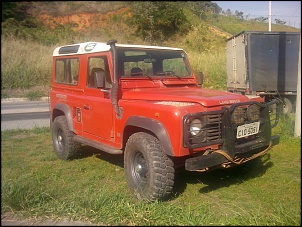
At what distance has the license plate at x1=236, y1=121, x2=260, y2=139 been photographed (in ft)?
12.2

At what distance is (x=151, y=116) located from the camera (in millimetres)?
3746

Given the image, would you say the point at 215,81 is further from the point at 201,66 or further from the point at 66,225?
the point at 66,225

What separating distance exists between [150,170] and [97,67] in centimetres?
194

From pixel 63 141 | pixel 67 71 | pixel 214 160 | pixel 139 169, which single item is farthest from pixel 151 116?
pixel 67 71

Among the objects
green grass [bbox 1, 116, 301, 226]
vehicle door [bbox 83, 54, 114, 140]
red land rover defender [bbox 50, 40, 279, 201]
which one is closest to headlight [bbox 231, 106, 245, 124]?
Answer: red land rover defender [bbox 50, 40, 279, 201]

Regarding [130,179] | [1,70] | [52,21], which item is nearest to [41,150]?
[130,179]

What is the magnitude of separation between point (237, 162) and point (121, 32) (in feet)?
7.10

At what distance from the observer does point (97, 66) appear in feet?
16.0

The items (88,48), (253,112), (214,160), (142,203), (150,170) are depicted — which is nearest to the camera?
(142,203)

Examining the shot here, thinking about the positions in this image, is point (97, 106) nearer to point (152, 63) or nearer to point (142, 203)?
point (152, 63)

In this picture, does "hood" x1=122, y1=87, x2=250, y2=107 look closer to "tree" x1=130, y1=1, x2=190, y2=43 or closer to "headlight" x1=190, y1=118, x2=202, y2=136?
"headlight" x1=190, y1=118, x2=202, y2=136

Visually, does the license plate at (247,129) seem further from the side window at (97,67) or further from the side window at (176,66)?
the side window at (97,67)

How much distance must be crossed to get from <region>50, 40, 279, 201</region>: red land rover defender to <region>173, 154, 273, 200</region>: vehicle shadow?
20.6 inches

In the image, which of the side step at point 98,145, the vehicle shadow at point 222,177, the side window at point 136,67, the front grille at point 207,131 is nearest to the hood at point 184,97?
the front grille at point 207,131
